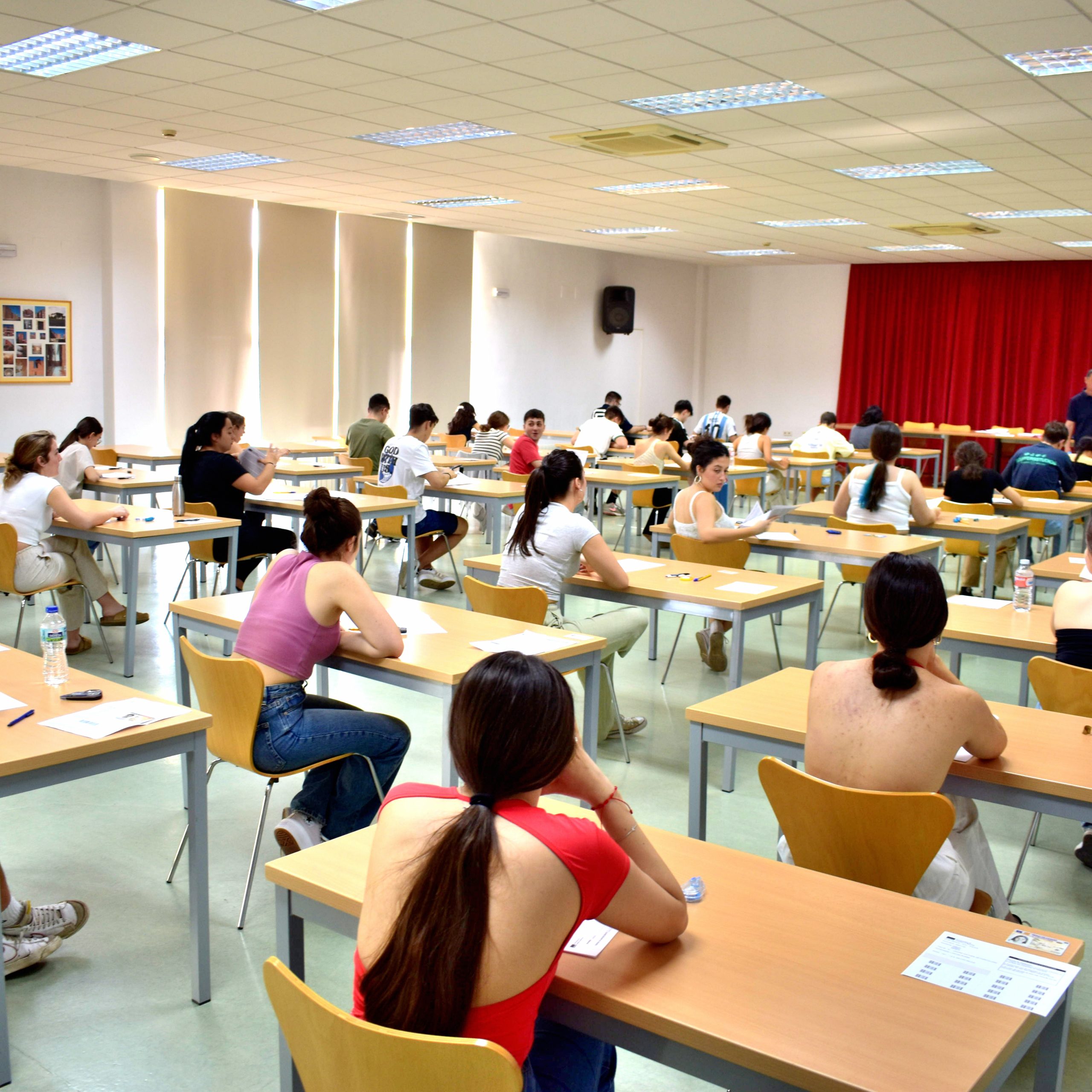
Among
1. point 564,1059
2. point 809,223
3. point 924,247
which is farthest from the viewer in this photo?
point 924,247

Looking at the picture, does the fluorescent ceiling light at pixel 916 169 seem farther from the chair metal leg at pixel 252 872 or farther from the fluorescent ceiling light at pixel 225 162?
the chair metal leg at pixel 252 872

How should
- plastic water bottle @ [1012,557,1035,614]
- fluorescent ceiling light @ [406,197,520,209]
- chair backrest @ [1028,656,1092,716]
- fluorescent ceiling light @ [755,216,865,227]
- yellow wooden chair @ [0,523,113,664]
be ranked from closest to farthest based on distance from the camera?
1. chair backrest @ [1028,656,1092,716]
2. plastic water bottle @ [1012,557,1035,614]
3. yellow wooden chair @ [0,523,113,664]
4. fluorescent ceiling light @ [406,197,520,209]
5. fluorescent ceiling light @ [755,216,865,227]

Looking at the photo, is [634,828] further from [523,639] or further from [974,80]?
[974,80]

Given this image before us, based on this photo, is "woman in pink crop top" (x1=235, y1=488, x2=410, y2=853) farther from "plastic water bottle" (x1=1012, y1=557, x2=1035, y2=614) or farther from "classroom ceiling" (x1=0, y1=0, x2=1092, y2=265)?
"classroom ceiling" (x1=0, y1=0, x2=1092, y2=265)

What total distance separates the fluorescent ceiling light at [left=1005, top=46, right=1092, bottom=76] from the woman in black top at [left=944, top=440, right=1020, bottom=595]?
2407 mm

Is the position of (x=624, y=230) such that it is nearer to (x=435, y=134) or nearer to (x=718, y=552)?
(x=435, y=134)

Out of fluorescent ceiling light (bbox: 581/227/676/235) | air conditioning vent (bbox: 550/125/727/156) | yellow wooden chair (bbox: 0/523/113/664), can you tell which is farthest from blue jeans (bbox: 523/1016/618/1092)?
fluorescent ceiling light (bbox: 581/227/676/235)

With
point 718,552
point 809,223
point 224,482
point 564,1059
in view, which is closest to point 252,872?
point 564,1059

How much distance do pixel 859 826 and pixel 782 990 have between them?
69 cm

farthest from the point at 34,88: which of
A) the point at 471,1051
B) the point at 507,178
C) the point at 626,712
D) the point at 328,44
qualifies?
the point at 471,1051

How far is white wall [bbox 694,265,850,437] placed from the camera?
56.1ft

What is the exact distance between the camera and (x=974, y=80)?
566 cm

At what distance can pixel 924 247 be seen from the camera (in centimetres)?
1373

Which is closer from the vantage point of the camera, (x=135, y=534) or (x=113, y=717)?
(x=113, y=717)
